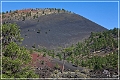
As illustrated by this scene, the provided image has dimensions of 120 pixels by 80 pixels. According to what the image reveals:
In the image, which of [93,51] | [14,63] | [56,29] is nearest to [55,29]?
[56,29]

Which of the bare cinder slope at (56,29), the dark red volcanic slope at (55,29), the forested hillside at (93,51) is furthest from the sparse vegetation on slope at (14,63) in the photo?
the dark red volcanic slope at (55,29)

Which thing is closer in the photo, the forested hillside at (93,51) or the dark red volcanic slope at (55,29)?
the forested hillside at (93,51)

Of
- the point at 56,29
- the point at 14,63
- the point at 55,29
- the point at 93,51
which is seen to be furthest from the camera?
the point at 56,29

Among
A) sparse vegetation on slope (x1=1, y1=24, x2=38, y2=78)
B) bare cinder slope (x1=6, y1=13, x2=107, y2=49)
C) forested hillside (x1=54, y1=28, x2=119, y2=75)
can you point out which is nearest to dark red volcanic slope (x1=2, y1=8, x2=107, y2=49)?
bare cinder slope (x1=6, y1=13, x2=107, y2=49)

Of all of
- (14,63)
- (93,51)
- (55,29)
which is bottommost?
(14,63)

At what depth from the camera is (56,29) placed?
9500cm

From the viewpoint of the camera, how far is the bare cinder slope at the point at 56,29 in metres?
80.6

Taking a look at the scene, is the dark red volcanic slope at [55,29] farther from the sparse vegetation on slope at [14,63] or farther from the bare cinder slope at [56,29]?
the sparse vegetation on slope at [14,63]

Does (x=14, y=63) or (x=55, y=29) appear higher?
(x=55, y=29)

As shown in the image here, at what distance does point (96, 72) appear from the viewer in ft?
154

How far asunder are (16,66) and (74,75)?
2346cm

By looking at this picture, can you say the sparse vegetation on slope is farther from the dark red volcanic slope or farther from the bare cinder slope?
the dark red volcanic slope

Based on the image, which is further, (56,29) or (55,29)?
(56,29)

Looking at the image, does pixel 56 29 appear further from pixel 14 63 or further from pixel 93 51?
pixel 14 63
